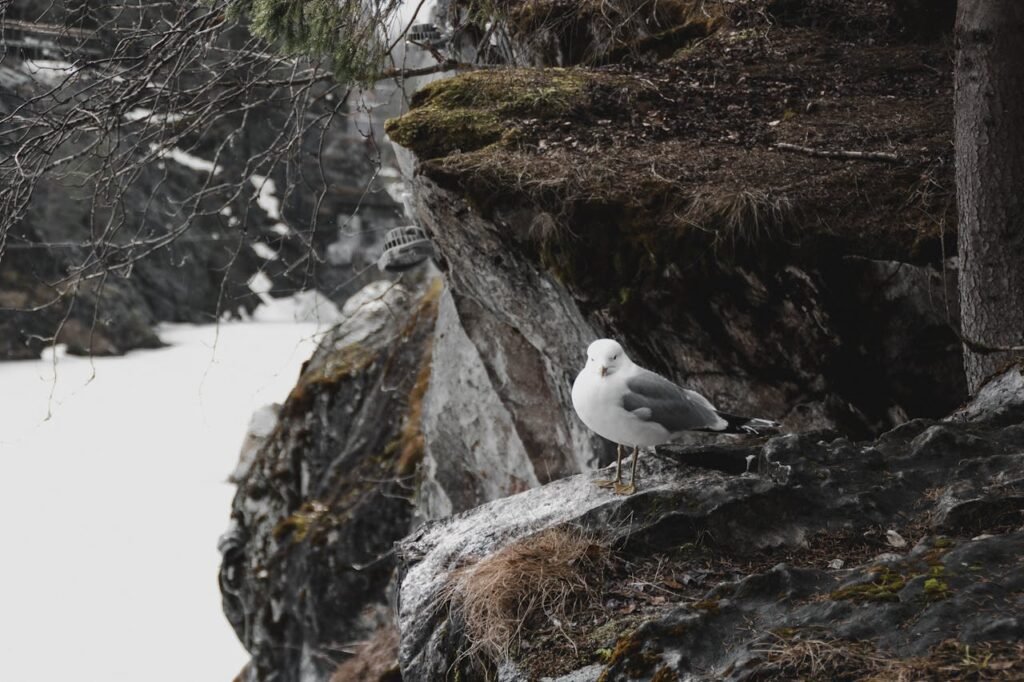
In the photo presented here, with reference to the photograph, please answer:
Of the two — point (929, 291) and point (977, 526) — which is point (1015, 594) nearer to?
point (977, 526)

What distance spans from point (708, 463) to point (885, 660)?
154 centimetres

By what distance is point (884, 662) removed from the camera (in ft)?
7.30

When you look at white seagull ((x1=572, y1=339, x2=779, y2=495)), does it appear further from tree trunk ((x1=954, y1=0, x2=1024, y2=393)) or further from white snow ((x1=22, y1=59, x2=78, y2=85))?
white snow ((x1=22, y1=59, x2=78, y2=85))

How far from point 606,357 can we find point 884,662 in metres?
1.54

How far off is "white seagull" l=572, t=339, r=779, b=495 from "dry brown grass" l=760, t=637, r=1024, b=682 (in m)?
1.19

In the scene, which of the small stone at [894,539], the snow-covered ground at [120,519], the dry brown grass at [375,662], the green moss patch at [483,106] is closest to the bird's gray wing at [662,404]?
the small stone at [894,539]

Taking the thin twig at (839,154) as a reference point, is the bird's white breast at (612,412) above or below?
below

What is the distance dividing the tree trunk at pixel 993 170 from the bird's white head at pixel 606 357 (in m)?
1.36

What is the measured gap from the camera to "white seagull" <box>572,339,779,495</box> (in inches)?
136

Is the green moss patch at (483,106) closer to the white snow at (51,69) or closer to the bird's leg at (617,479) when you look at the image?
the white snow at (51,69)

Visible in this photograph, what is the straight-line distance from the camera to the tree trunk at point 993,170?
3.63 meters

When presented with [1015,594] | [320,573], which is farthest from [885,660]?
[320,573]

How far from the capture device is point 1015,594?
2.35m

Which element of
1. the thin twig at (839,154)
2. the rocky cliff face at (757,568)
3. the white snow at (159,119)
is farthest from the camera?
the white snow at (159,119)
